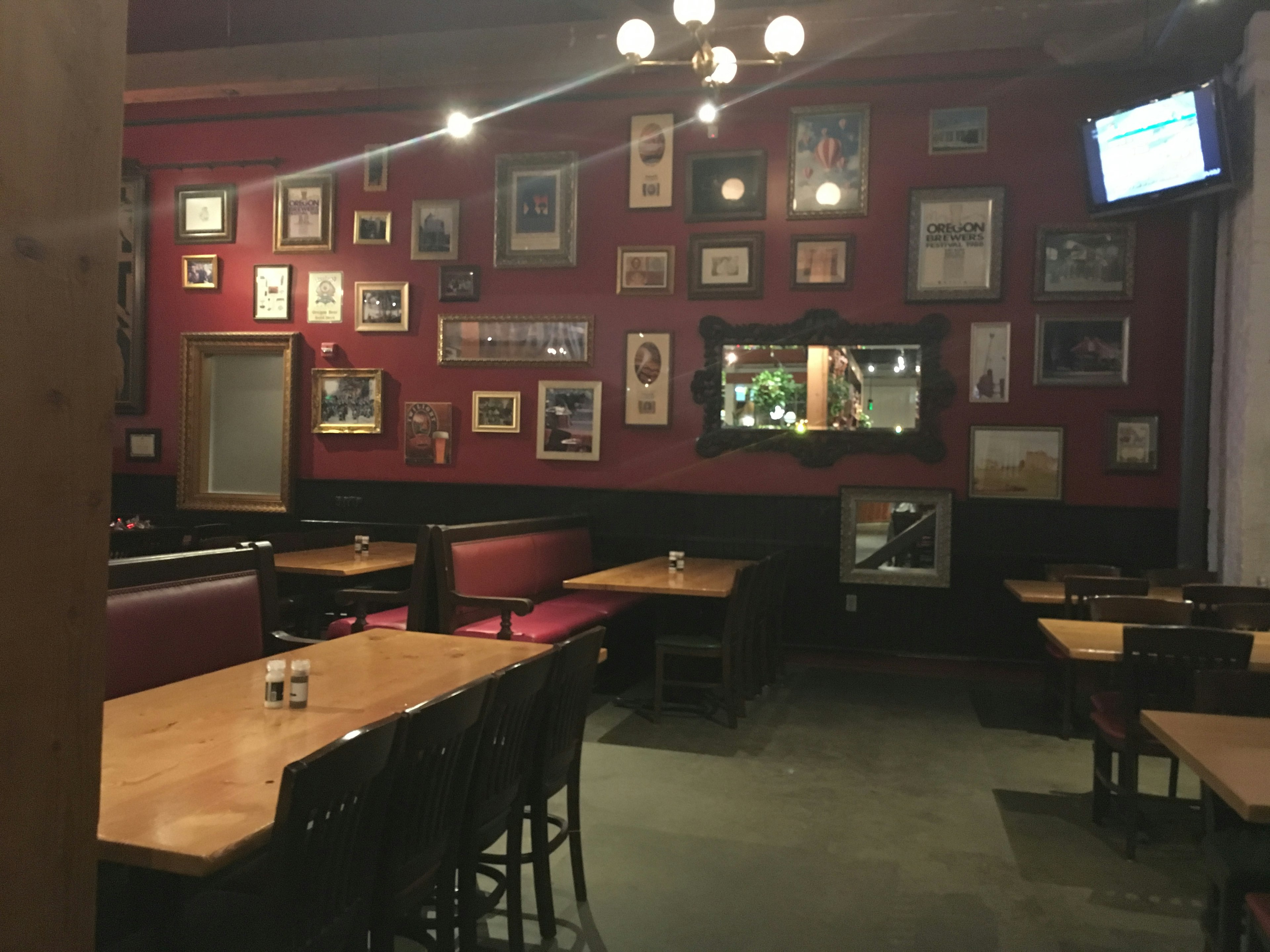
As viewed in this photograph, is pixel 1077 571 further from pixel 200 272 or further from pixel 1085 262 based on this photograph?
pixel 200 272

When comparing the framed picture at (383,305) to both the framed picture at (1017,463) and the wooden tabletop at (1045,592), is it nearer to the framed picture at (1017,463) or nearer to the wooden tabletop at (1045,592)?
the framed picture at (1017,463)

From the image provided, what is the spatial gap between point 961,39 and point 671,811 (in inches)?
227

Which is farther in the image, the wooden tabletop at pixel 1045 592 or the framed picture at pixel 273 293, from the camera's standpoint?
the framed picture at pixel 273 293

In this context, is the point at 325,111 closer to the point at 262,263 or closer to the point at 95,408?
the point at 262,263

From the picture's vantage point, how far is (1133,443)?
265 inches

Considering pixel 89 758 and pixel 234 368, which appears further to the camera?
pixel 234 368

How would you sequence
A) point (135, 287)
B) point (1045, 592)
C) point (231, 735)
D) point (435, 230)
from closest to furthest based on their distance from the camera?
1. point (231, 735)
2. point (1045, 592)
3. point (435, 230)
4. point (135, 287)

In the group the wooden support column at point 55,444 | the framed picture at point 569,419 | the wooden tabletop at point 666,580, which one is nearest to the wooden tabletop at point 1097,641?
the wooden tabletop at point 666,580

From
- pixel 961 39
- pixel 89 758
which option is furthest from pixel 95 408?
pixel 961 39

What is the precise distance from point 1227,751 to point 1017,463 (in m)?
4.83

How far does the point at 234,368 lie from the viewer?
8.58 meters

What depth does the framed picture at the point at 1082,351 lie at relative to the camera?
677 centimetres

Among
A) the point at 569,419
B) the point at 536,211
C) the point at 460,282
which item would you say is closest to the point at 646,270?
the point at 536,211

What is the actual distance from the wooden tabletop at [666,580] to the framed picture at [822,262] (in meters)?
2.19
